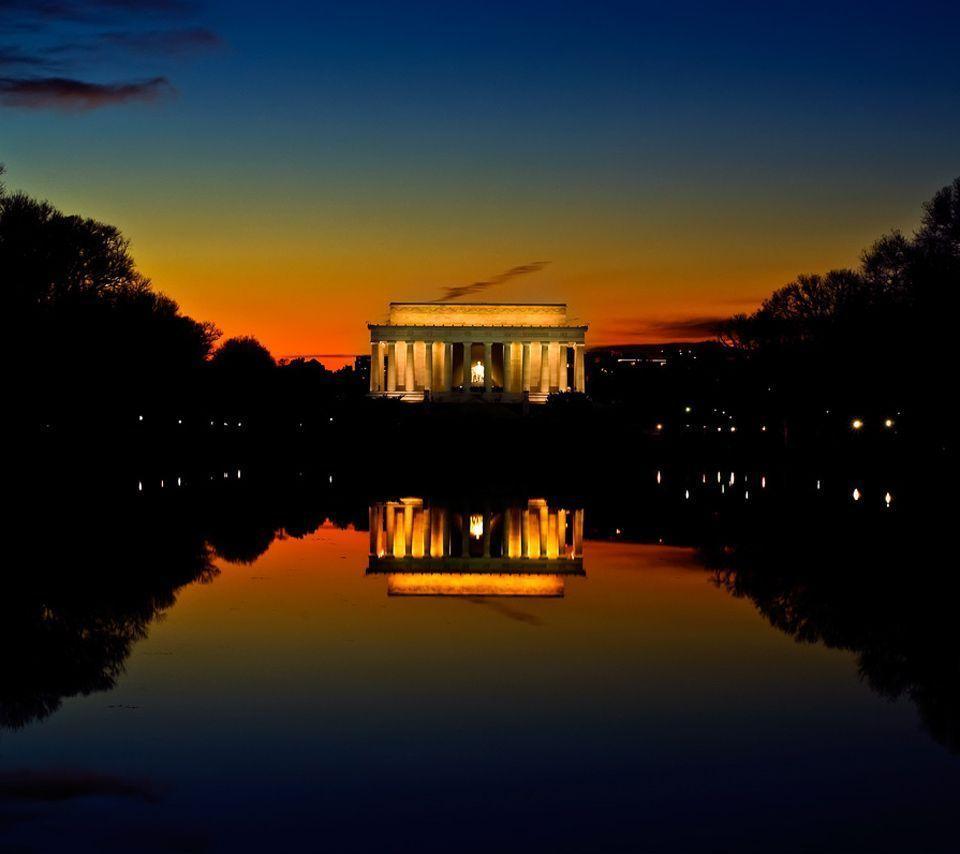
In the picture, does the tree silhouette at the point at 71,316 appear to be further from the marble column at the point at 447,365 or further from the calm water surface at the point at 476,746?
the marble column at the point at 447,365

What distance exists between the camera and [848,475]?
54938mm

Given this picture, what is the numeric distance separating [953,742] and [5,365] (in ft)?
173

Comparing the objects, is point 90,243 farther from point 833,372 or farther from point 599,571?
point 599,571

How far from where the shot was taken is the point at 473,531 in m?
29.3

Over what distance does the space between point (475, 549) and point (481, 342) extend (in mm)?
103912

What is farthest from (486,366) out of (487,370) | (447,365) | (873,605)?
(873,605)

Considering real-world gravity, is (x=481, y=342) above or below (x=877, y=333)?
above

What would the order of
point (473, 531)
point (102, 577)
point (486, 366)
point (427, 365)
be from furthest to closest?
point (427, 365) → point (486, 366) → point (473, 531) → point (102, 577)

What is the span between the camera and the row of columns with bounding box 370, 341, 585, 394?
129 m

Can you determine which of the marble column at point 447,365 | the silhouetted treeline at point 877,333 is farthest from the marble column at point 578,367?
the silhouetted treeline at point 877,333

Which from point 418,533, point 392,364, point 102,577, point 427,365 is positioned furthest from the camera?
point 392,364

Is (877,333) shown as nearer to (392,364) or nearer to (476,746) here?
(476,746)

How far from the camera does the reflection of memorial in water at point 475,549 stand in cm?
2122

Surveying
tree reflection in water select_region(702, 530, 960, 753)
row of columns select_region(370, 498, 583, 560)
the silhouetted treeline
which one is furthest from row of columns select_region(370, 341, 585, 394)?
tree reflection in water select_region(702, 530, 960, 753)
